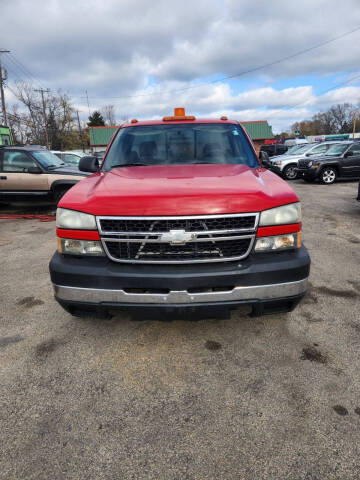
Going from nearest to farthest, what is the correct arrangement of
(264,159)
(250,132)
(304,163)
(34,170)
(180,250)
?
(180,250)
(264,159)
(34,170)
(304,163)
(250,132)

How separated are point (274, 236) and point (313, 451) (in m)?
1.27

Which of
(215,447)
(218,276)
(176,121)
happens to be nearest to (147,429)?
(215,447)

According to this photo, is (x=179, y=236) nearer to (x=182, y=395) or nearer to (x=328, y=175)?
(x=182, y=395)

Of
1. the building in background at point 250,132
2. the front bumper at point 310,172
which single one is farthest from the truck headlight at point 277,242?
the building in background at point 250,132

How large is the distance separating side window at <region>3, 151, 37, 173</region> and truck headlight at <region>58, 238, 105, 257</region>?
264 inches

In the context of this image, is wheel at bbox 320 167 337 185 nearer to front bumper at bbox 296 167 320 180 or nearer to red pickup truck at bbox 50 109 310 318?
front bumper at bbox 296 167 320 180

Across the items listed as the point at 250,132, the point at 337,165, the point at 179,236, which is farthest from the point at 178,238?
the point at 250,132

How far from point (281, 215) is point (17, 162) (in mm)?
7891

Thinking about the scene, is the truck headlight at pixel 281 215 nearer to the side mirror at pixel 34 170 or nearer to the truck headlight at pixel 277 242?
the truck headlight at pixel 277 242

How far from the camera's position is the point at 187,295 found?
2.13 meters

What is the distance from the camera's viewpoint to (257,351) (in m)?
2.51

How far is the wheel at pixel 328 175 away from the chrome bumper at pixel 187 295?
1277 cm

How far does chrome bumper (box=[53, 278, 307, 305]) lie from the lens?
214 cm

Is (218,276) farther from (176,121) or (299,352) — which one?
(176,121)
